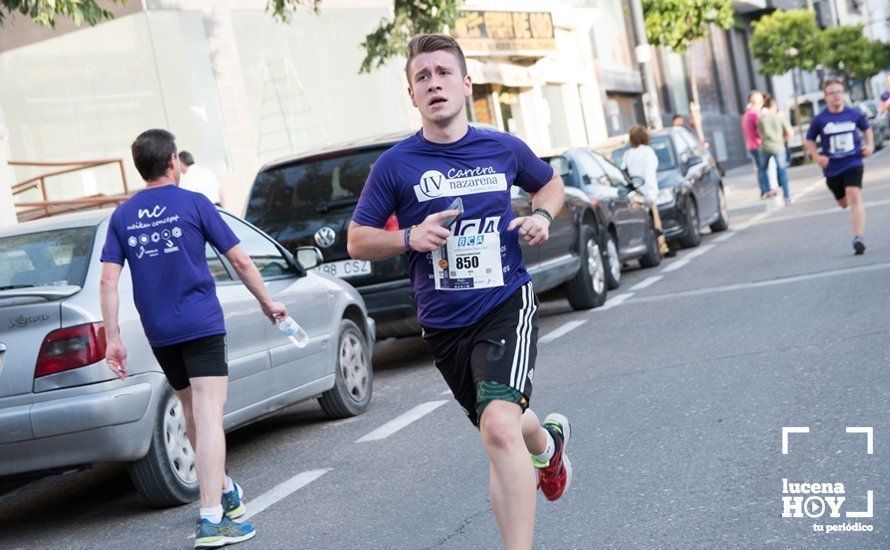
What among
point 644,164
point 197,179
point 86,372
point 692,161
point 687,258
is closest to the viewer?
point 86,372

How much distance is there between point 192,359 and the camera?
6.16m

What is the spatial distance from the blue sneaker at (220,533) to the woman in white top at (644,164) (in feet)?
37.4

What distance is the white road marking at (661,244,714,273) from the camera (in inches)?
640

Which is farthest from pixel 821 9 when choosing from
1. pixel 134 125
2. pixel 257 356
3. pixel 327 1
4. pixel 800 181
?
pixel 257 356

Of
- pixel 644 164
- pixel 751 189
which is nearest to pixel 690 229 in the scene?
pixel 644 164

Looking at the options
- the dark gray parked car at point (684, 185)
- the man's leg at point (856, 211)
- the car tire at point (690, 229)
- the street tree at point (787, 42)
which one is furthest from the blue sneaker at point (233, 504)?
the street tree at point (787, 42)

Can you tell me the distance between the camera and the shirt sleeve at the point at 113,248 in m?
6.13

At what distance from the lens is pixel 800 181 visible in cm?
3284

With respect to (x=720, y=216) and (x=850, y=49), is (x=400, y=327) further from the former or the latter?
(x=850, y=49)

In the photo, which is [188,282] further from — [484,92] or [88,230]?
[484,92]

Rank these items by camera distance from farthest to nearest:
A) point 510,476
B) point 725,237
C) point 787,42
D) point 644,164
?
point 787,42
point 725,237
point 644,164
point 510,476

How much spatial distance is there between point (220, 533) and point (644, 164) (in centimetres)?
1171

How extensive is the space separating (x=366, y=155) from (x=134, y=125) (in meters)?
10.6

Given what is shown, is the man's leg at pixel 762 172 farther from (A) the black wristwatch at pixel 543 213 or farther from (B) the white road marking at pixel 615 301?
(A) the black wristwatch at pixel 543 213
